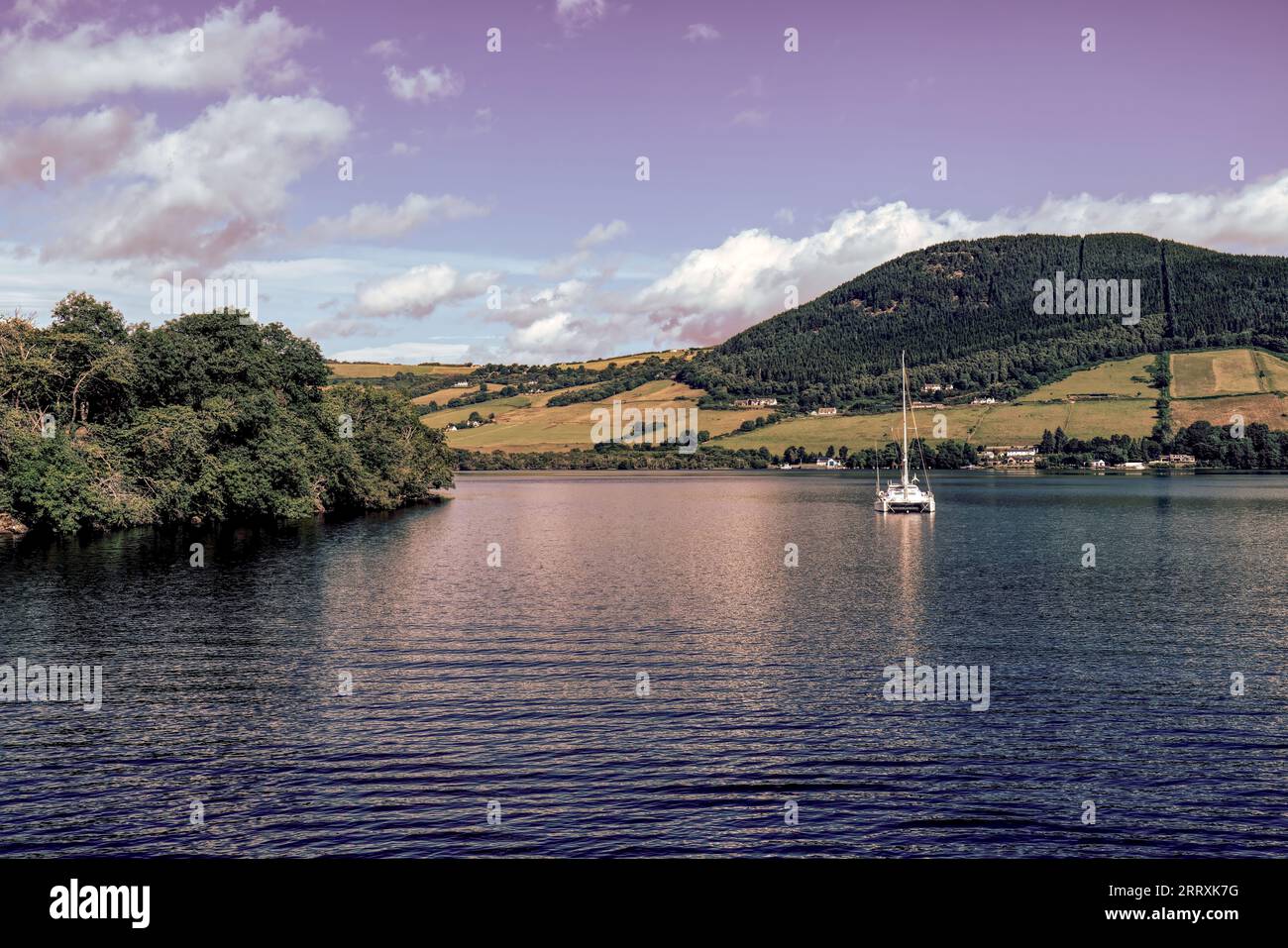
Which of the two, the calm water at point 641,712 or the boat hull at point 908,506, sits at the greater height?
the boat hull at point 908,506

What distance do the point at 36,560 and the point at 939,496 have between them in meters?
151

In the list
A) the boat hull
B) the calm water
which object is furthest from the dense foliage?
the boat hull

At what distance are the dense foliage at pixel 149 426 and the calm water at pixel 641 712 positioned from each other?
2469 cm

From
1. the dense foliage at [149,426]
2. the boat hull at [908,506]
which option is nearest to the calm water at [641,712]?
the dense foliage at [149,426]

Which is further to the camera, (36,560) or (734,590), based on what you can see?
(36,560)

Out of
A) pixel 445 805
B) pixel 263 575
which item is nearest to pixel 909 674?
pixel 445 805

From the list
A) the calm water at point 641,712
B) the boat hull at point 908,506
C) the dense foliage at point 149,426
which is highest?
the dense foliage at point 149,426

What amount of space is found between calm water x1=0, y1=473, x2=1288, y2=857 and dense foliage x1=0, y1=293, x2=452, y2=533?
2469 cm

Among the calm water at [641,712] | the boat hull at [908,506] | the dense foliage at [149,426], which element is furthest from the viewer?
the boat hull at [908,506]

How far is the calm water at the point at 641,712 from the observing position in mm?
24172

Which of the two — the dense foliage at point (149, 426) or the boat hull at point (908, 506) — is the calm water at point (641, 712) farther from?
the boat hull at point (908, 506)

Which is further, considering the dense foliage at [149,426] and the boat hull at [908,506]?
the boat hull at [908,506]

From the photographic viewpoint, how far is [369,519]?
13412 centimetres
